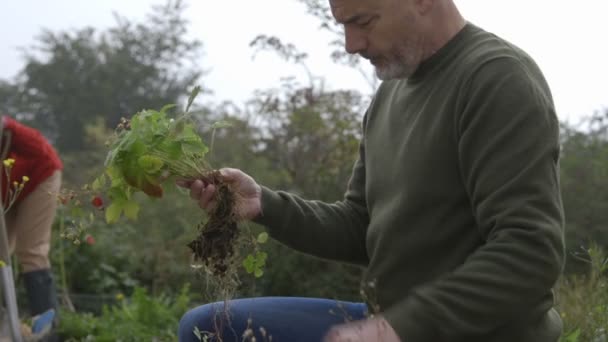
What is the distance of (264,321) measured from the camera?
2582mm

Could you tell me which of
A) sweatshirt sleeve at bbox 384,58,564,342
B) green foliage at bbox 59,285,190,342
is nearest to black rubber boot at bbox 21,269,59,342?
green foliage at bbox 59,285,190,342

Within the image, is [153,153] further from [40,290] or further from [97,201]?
[40,290]

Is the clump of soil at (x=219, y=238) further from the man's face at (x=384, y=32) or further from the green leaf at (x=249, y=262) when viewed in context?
the man's face at (x=384, y=32)

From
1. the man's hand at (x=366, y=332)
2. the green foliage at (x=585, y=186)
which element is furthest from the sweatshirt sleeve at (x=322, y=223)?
the green foliage at (x=585, y=186)

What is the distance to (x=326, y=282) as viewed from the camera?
20.0 feet

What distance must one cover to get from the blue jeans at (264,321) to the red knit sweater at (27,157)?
9.90 feet

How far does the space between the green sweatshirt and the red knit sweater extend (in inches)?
119

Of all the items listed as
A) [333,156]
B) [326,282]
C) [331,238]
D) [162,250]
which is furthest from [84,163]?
[331,238]

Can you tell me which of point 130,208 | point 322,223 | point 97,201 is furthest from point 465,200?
point 97,201

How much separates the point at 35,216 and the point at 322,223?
3.26m

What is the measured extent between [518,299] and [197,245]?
37.6 inches

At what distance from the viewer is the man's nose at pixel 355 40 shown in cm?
235

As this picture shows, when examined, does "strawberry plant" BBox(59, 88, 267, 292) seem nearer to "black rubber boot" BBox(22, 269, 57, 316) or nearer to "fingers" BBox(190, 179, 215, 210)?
"fingers" BBox(190, 179, 215, 210)

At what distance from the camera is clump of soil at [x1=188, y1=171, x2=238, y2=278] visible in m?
2.60
